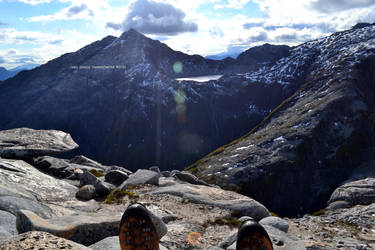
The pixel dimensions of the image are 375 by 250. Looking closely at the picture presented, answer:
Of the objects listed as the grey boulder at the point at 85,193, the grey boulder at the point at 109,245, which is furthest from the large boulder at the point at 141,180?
the grey boulder at the point at 109,245

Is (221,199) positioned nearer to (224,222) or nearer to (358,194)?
(224,222)

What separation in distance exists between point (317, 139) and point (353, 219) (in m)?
101

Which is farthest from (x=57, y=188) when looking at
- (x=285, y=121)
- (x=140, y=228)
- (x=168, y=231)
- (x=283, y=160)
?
(x=285, y=121)

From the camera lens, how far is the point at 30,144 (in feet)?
73.9

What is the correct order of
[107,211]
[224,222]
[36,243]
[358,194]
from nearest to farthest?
[36,243] < [107,211] < [224,222] < [358,194]

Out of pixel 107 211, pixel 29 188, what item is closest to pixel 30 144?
pixel 29 188

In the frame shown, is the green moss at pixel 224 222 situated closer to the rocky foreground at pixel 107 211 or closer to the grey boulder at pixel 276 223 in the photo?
the rocky foreground at pixel 107 211

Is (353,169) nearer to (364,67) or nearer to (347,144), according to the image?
(347,144)

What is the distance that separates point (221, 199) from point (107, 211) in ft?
25.8

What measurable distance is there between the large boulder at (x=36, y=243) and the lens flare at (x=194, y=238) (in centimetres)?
657

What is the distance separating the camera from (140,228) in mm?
7094

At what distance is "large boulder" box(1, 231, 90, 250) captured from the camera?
6340 mm

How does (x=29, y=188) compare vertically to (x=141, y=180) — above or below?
above

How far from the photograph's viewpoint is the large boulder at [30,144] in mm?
21395
